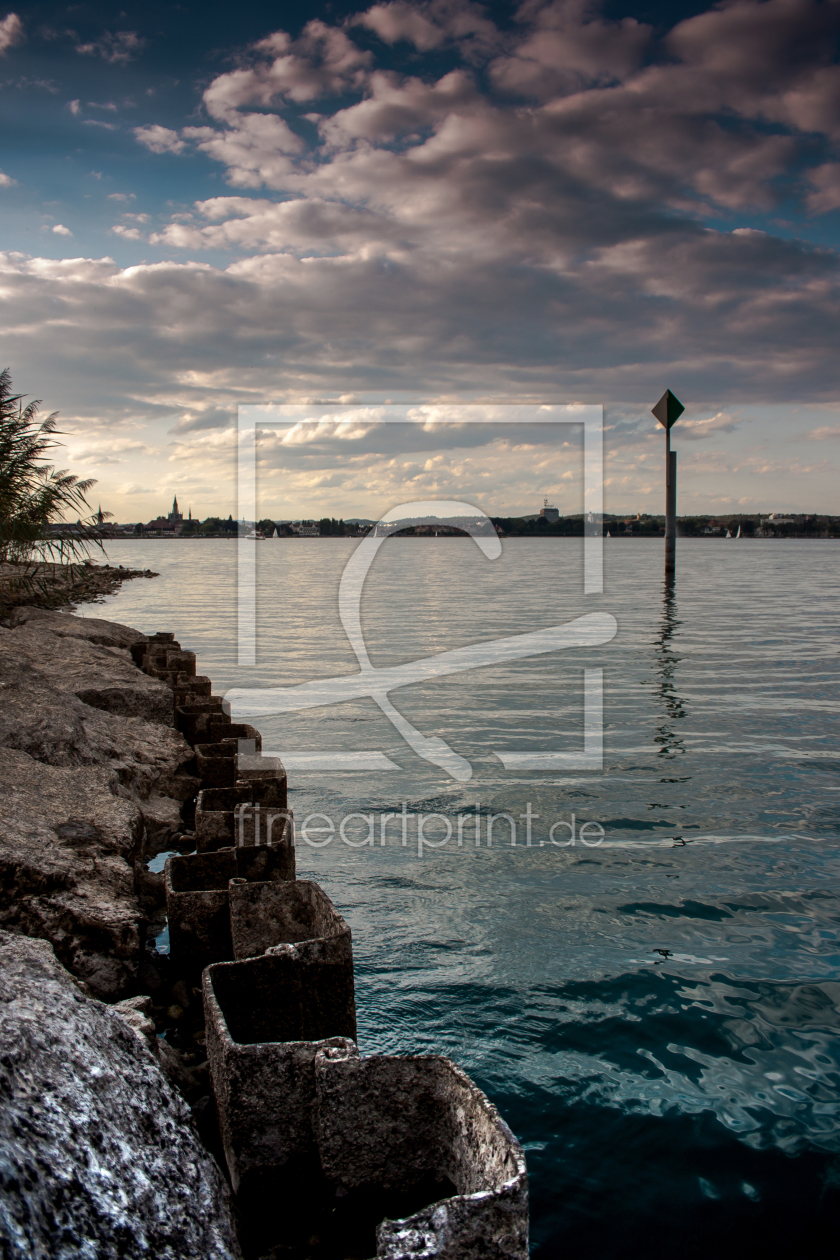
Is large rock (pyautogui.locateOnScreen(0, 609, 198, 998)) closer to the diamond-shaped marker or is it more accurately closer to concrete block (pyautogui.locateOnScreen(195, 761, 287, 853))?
concrete block (pyautogui.locateOnScreen(195, 761, 287, 853))

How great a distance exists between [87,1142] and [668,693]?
1631 cm

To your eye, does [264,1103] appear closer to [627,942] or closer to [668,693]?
[627,942]

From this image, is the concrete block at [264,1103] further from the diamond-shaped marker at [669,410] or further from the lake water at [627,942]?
the diamond-shaped marker at [669,410]

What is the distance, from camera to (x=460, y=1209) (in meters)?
2.33

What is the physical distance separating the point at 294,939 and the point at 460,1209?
2.28 metres

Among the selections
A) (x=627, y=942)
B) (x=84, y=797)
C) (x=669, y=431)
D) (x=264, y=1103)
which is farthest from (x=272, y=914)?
(x=669, y=431)

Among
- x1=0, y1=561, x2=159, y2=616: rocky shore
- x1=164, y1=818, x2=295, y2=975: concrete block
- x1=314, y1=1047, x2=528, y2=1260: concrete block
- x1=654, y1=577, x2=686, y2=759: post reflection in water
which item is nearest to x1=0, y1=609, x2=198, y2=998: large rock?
x1=164, y1=818, x2=295, y2=975: concrete block

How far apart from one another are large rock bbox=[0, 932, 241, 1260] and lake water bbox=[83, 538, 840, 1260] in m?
2.03

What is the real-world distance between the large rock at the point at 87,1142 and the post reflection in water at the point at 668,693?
1067 centimetres

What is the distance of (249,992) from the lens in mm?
3801

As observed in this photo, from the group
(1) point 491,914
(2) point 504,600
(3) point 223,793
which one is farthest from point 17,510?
(2) point 504,600

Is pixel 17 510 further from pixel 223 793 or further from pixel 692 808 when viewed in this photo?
pixel 692 808

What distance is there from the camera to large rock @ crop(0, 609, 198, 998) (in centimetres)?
478

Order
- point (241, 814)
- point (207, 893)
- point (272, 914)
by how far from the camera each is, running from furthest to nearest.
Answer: point (241, 814) < point (207, 893) < point (272, 914)
